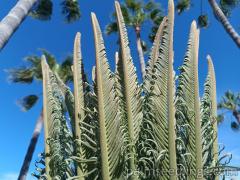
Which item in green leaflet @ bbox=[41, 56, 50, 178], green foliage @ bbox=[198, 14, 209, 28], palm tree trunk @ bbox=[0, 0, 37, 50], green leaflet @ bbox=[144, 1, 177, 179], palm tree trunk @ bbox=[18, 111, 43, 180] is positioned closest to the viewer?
green leaflet @ bbox=[144, 1, 177, 179]

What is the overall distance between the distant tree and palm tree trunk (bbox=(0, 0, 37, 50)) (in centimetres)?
682

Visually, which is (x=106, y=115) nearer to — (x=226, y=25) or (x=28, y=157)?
(x=226, y=25)

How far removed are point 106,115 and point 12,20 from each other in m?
2.31

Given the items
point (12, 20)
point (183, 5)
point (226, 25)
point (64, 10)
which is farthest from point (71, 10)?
point (12, 20)

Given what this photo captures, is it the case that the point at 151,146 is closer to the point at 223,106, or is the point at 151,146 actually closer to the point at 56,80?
the point at 56,80

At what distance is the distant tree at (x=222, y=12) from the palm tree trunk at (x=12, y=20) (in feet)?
22.4

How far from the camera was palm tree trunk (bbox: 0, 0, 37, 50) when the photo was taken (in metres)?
4.89

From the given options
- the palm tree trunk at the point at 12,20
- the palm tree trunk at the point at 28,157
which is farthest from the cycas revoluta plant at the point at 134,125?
the palm tree trunk at the point at 28,157

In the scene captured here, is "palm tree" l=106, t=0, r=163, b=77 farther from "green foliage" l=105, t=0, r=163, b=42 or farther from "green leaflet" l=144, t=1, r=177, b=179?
"green leaflet" l=144, t=1, r=177, b=179

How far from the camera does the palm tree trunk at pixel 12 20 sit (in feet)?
16.0

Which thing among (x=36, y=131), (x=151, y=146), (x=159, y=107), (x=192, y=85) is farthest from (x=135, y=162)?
(x=36, y=131)

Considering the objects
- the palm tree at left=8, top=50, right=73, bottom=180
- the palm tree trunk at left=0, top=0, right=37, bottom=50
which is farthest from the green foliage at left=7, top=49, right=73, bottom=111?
the palm tree trunk at left=0, top=0, right=37, bottom=50

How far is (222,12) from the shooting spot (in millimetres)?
13070

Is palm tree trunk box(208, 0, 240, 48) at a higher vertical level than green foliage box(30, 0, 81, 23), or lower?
lower
